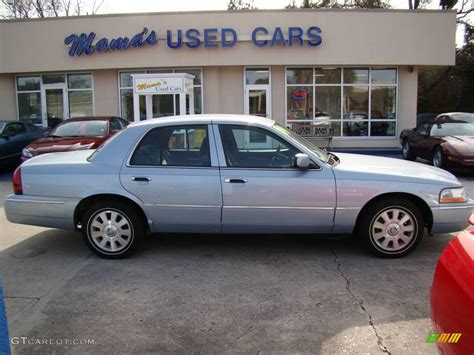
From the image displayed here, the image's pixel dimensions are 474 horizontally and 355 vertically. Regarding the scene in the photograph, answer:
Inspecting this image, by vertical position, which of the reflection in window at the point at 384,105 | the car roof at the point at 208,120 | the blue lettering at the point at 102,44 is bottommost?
the car roof at the point at 208,120

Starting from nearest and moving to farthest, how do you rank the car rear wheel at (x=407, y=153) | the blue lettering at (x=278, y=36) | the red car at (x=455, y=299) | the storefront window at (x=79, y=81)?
the red car at (x=455, y=299) < the car rear wheel at (x=407, y=153) < the blue lettering at (x=278, y=36) < the storefront window at (x=79, y=81)

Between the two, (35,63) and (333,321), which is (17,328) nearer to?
(333,321)

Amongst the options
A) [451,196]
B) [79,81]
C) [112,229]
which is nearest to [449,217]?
[451,196]

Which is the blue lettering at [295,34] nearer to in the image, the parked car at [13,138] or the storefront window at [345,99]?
the storefront window at [345,99]

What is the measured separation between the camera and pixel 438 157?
11.8 meters

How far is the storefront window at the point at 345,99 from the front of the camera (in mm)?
17172

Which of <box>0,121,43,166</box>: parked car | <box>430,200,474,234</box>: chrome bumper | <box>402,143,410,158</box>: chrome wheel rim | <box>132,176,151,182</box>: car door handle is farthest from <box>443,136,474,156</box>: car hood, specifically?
<box>0,121,43,166</box>: parked car

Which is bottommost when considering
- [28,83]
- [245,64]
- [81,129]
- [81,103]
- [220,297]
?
[220,297]

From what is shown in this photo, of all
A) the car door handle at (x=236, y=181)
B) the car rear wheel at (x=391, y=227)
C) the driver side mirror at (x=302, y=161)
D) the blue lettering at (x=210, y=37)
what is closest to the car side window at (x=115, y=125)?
the blue lettering at (x=210, y=37)

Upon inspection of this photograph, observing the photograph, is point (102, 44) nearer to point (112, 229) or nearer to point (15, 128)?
point (15, 128)

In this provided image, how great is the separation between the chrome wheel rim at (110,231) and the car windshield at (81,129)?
20.4ft

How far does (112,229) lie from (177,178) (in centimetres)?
94

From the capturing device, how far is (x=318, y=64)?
16.4m

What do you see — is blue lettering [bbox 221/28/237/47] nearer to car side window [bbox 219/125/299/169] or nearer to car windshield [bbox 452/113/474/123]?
car windshield [bbox 452/113/474/123]
